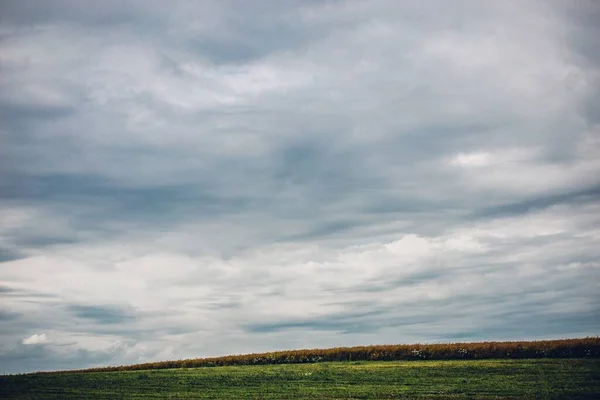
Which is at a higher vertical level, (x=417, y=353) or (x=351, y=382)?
(x=417, y=353)

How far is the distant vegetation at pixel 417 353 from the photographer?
202 ft

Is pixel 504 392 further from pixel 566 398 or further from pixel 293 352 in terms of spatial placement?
pixel 293 352

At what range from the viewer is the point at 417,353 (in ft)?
227

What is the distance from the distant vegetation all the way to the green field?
178 inches

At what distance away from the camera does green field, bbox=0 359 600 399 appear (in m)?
40.4

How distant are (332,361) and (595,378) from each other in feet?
110

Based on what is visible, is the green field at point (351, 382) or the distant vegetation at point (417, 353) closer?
the green field at point (351, 382)

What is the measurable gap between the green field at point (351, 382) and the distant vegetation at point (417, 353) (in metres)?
4.52

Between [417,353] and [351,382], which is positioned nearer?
[351,382]

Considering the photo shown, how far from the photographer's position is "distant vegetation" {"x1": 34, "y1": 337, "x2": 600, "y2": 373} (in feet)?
202

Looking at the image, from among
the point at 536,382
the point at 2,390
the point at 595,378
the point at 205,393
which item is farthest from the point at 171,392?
the point at 595,378

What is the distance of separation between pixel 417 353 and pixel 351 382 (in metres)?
22.8

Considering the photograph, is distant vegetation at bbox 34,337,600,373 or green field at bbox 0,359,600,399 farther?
distant vegetation at bbox 34,337,600,373

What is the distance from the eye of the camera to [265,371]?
200ft
